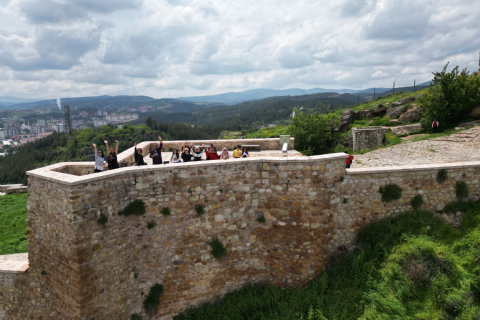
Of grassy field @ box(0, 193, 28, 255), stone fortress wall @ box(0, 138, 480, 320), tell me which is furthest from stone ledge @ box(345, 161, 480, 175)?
grassy field @ box(0, 193, 28, 255)

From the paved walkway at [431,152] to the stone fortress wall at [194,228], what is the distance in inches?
186

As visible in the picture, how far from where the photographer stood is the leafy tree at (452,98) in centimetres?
1942

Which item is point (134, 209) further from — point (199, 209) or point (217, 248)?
point (217, 248)

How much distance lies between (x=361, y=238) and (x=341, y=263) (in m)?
1.08

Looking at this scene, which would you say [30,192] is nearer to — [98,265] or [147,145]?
[98,265]

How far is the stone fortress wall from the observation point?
715 centimetres

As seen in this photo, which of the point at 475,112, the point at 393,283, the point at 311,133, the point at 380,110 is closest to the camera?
the point at 393,283

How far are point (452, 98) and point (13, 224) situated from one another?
29.2m

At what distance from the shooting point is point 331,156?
8.21 m

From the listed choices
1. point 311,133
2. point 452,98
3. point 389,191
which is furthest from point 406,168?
point 311,133

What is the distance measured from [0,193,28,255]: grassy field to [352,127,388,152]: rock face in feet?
72.4

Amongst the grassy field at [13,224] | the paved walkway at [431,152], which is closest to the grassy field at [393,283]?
the paved walkway at [431,152]

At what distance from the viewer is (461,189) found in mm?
9141

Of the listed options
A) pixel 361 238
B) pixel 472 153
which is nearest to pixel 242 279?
pixel 361 238
